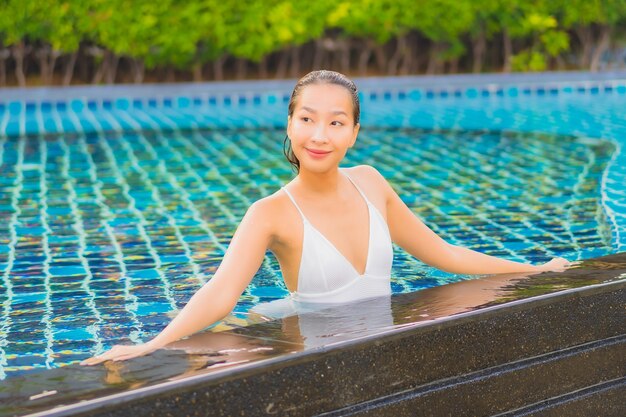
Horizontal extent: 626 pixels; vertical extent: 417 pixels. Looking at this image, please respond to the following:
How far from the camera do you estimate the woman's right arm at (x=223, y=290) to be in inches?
105

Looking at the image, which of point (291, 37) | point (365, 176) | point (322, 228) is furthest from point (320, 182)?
point (291, 37)

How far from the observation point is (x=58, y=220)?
6414 mm

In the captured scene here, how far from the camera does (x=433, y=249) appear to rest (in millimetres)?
3457

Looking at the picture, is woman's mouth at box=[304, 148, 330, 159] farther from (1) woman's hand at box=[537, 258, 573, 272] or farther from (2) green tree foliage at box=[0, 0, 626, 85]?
(2) green tree foliage at box=[0, 0, 626, 85]

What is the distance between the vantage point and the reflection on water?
2418 mm

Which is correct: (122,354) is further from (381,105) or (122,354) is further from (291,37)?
(291,37)

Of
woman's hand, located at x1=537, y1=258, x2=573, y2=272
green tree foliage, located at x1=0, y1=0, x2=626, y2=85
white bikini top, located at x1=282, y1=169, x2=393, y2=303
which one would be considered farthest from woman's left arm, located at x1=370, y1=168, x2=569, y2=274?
green tree foliage, located at x1=0, y1=0, x2=626, y2=85

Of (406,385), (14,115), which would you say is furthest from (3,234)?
(14,115)

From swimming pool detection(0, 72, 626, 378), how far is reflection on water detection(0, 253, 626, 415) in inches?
18.3

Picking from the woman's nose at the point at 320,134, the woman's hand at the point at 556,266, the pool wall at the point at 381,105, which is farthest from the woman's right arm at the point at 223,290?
the pool wall at the point at 381,105

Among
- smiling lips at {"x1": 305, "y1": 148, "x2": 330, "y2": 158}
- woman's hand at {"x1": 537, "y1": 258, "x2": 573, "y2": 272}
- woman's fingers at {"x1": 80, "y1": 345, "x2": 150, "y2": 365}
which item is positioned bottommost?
woman's fingers at {"x1": 80, "y1": 345, "x2": 150, "y2": 365}

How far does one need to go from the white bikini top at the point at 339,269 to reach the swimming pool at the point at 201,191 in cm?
31

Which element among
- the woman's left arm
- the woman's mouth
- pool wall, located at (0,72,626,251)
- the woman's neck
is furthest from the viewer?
pool wall, located at (0,72,626,251)

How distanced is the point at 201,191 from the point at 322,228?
4491 mm
